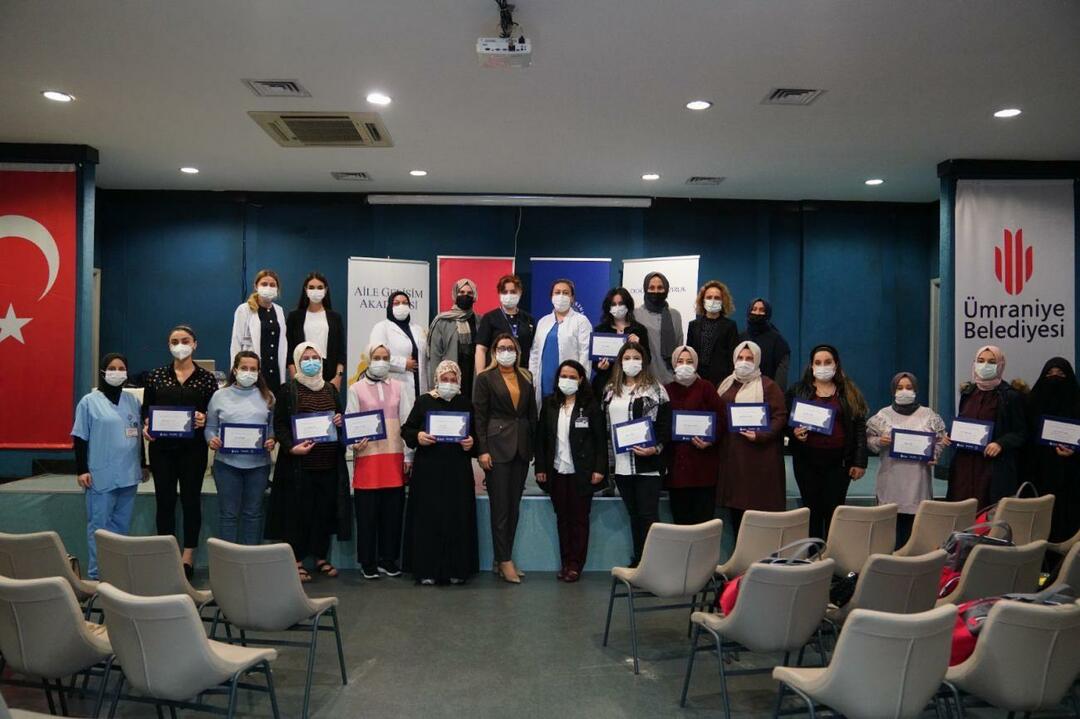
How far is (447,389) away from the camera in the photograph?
5809 mm

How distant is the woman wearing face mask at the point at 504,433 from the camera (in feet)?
19.4

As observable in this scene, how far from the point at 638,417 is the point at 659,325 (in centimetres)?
130

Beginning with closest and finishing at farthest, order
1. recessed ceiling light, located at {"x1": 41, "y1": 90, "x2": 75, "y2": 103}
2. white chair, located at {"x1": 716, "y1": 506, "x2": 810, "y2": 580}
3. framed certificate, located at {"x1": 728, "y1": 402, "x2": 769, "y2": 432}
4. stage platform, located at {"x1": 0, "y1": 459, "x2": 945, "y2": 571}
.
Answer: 1. white chair, located at {"x1": 716, "y1": 506, "x2": 810, "y2": 580}
2. framed certificate, located at {"x1": 728, "y1": 402, "x2": 769, "y2": 432}
3. recessed ceiling light, located at {"x1": 41, "y1": 90, "x2": 75, "y2": 103}
4. stage platform, located at {"x1": 0, "y1": 459, "x2": 945, "y2": 571}

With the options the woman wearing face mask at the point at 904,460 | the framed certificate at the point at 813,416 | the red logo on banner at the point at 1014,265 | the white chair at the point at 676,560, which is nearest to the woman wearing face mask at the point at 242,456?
the white chair at the point at 676,560

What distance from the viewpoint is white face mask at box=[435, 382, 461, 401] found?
19.1ft

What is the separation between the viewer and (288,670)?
4262mm

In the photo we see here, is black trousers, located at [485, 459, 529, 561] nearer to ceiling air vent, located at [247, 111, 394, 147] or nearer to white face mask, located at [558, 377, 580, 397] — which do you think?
white face mask, located at [558, 377, 580, 397]

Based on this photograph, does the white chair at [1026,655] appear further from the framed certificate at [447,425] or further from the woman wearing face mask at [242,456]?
the woman wearing face mask at [242,456]

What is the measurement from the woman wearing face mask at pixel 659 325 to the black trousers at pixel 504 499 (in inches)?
60.1

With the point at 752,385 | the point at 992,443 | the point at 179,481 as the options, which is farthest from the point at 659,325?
the point at 179,481

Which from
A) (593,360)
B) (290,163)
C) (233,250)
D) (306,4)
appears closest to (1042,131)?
(593,360)

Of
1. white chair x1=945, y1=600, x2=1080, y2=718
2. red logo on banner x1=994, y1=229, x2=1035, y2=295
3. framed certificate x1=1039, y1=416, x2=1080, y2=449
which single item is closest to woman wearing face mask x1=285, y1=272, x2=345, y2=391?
white chair x1=945, y1=600, x2=1080, y2=718

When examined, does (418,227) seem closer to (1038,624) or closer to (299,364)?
(299,364)

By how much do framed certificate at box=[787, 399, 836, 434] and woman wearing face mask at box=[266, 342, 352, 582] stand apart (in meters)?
3.14
